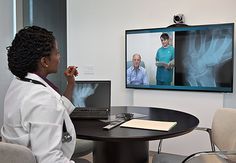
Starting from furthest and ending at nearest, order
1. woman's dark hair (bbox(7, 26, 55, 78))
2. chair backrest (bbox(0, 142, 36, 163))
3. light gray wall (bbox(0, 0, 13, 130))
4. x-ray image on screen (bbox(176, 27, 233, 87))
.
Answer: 1. light gray wall (bbox(0, 0, 13, 130))
2. x-ray image on screen (bbox(176, 27, 233, 87))
3. woman's dark hair (bbox(7, 26, 55, 78))
4. chair backrest (bbox(0, 142, 36, 163))

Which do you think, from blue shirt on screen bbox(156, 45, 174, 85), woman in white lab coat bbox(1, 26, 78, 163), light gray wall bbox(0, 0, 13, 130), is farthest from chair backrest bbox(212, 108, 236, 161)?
light gray wall bbox(0, 0, 13, 130)

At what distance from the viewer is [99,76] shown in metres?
3.80

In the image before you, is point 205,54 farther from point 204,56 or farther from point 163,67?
point 163,67

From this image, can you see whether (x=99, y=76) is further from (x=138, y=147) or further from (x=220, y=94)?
(x=138, y=147)

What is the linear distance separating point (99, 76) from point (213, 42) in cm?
160

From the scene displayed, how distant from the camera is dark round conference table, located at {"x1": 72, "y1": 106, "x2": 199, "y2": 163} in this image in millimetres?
1457

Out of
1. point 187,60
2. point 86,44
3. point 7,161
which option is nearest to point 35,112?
point 7,161

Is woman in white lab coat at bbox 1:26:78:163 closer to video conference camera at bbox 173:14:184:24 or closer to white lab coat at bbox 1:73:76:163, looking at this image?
white lab coat at bbox 1:73:76:163

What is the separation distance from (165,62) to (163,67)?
7 cm

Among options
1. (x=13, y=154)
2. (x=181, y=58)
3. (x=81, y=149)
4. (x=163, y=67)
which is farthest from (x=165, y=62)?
(x=13, y=154)

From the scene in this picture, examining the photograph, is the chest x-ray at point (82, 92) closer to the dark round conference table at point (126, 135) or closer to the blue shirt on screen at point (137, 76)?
the dark round conference table at point (126, 135)

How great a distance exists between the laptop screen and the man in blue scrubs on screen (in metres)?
1.30

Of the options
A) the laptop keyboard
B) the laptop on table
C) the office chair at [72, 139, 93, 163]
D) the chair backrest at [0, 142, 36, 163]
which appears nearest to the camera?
the chair backrest at [0, 142, 36, 163]

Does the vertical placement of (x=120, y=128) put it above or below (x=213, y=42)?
below
